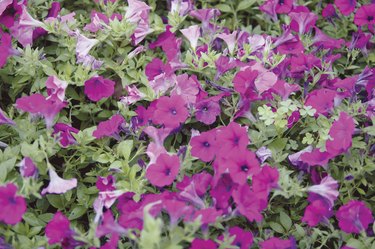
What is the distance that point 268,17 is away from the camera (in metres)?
2.72

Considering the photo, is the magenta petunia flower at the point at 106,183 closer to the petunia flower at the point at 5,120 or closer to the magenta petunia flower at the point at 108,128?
the magenta petunia flower at the point at 108,128

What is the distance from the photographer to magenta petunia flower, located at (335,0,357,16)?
101 inches

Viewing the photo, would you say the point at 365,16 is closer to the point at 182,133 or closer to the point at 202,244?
the point at 182,133

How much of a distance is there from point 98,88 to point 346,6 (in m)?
1.20

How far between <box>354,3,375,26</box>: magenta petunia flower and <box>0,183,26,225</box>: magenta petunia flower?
5.44ft

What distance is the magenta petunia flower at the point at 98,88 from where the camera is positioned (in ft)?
7.28

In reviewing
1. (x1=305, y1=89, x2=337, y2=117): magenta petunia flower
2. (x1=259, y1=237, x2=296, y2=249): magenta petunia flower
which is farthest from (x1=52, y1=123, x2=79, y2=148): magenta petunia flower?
(x1=305, y1=89, x2=337, y2=117): magenta petunia flower

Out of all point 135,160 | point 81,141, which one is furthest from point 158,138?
point 81,141

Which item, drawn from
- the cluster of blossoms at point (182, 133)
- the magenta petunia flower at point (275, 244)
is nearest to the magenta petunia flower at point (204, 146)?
the cluster of blossoms at point (182, 133)

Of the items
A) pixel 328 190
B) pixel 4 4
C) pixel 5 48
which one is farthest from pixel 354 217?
pixel 4 4

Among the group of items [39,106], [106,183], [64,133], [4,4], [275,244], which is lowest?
[275,244]

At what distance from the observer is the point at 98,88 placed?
87.7 inches

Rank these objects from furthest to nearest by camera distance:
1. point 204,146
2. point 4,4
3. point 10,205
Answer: point 4,4 < point 204,146 < point 10,205

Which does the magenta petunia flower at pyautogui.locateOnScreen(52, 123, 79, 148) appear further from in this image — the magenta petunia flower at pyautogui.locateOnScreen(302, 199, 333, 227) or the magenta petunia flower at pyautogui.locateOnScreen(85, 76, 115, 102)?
the magenta petunia flower at pyautogui.locateOnScreen(302, 199, 333, 227)
